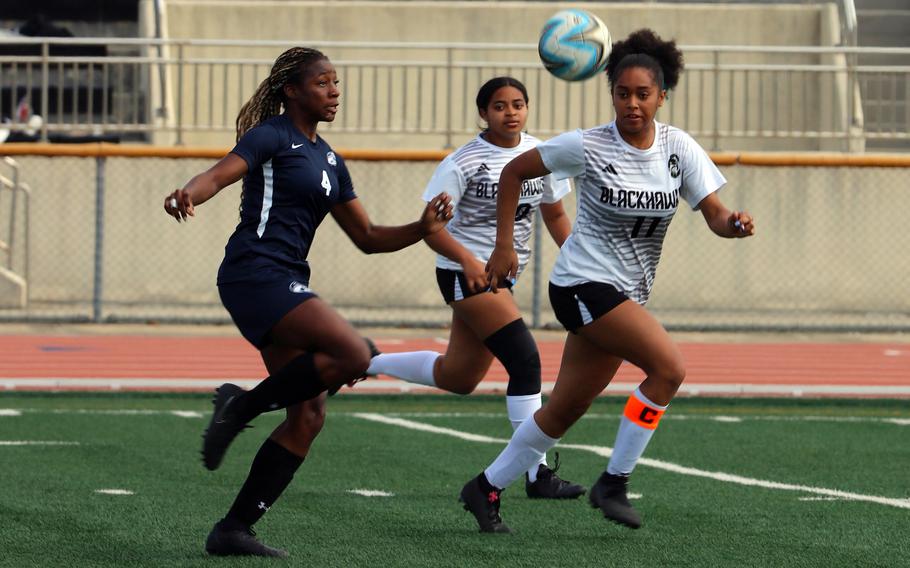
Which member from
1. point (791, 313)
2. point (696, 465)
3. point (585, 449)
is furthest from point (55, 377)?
point (791, 313)

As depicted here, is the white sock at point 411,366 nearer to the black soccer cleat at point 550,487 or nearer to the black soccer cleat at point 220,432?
the black soccer cleat at point 550,487

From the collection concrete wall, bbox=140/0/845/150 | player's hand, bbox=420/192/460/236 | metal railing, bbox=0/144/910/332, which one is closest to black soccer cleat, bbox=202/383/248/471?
player's hand, bbox=420/192/460/236

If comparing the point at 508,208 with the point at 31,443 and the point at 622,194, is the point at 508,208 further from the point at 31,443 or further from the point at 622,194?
the point at 31,443

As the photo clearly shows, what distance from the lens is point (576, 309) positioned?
696 centimetres

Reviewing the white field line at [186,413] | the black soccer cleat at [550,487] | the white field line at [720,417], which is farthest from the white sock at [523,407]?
the white field line at [186,413]

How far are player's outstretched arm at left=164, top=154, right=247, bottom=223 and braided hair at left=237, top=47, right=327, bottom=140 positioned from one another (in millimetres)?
400

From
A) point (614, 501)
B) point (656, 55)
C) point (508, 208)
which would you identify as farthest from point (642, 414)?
point (656, 55)

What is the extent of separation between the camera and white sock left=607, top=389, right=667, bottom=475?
6.88m

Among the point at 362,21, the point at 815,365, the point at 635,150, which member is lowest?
the point at 815,365

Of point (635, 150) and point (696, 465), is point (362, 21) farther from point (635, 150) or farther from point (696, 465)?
point (635, 150)

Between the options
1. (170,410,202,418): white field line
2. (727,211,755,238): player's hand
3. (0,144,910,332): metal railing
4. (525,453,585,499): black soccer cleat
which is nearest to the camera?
(727,211,755,238): player's hand

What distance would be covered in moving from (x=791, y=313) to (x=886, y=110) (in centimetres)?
293

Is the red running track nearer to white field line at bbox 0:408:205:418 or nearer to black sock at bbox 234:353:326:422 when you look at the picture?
white field line at bbox 0:408:205:418

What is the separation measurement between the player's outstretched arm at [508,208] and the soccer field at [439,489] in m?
1.09
